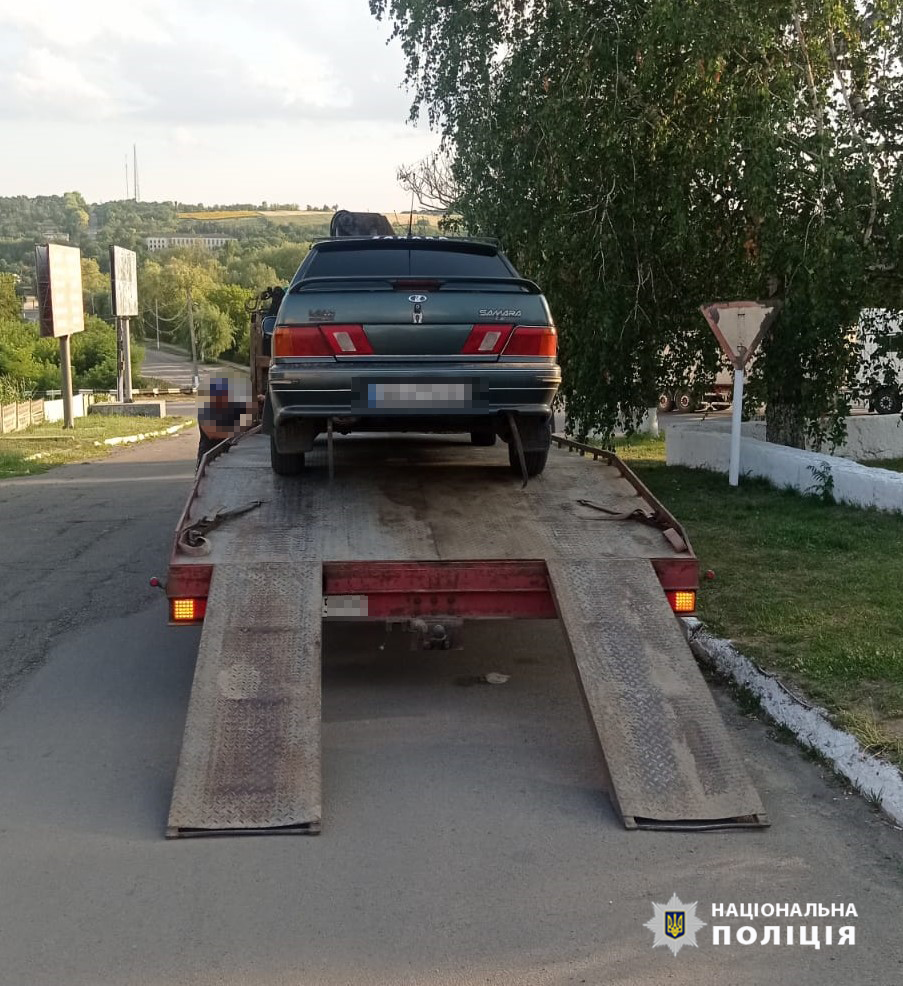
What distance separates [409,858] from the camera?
425 cm

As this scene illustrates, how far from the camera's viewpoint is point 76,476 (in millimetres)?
19906

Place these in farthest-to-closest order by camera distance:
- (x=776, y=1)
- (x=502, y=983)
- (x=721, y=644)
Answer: (x=776, y=1) → (x=721, y=644) → (x=502, y=983)

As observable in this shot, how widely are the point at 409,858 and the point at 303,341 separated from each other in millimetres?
3204

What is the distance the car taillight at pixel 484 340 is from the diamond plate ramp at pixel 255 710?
1.66 metres

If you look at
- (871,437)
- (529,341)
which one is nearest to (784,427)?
(871,437)

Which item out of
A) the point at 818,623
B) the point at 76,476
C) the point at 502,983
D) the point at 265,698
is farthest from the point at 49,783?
the point at 76,476

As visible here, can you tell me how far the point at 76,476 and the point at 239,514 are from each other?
14.6m

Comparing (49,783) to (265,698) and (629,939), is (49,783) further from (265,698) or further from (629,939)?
(629,939)

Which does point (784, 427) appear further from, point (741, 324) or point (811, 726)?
point (811, 726)

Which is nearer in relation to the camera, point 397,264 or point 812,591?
point 397,264

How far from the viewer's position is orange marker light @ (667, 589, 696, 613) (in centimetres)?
584

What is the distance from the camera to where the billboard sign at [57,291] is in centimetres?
3444

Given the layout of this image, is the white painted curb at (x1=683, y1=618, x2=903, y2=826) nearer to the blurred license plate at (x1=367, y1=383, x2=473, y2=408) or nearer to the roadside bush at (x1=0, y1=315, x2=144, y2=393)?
the blurred license plate at (x1=367, y1=383, x2=473, y2=408)

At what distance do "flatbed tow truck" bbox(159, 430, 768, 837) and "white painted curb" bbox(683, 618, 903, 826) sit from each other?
1.92 ft
